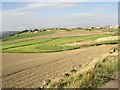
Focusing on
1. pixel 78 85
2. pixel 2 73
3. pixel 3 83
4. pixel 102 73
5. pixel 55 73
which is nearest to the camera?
pixel 78 85

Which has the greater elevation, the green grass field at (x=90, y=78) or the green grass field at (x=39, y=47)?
the green grass field at (x=90, y=78)

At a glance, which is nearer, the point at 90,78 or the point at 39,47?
the point at 90,78

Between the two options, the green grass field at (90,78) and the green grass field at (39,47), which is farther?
the green grass field at (39,47)

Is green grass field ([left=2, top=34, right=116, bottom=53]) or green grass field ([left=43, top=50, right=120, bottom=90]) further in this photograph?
green grass field ([left=2, top=34, right=116, bottom=53])

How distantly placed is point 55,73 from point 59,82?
7072 mm

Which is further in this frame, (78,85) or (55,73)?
(55,73)

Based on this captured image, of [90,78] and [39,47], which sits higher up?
[90,78]

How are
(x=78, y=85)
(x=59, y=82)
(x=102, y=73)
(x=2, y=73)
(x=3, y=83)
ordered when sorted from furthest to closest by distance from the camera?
(x=2, y=73) < (x=3, y=83) < (x=102, y=73) < (x=59, y=82) < (x=78, y=85)

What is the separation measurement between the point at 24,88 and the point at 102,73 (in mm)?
4341

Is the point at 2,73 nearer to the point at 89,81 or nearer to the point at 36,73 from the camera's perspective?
the point at 36,73

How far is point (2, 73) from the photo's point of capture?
2434 centimetres

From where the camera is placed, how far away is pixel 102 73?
1669 cm

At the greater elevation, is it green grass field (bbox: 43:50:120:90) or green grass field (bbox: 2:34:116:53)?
green grass field (bbox: 43:50:120:90)

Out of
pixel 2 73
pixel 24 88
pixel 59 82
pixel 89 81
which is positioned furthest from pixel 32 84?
pixel 2 73
